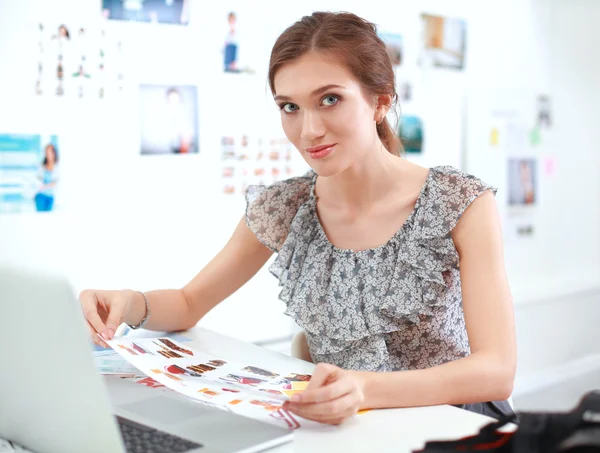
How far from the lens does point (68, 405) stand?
779 millimetres

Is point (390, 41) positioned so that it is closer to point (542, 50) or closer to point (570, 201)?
point (542, 50)

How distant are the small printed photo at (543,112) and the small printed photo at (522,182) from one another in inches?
7.4

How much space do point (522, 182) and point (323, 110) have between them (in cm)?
221

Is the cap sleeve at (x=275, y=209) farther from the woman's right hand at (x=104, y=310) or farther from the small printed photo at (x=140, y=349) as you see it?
the small printed photo at (x=140, y=349)

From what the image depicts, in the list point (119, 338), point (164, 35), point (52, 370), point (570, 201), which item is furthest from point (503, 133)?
point (52, 370)

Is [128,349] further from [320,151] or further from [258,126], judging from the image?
[258,126]

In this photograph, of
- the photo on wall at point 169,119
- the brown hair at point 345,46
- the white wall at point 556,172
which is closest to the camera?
the brown hair at point 345,46

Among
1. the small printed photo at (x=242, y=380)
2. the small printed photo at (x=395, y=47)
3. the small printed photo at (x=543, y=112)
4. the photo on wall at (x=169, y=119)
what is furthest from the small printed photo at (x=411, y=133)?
the small printed photo at (x=242, y=380)

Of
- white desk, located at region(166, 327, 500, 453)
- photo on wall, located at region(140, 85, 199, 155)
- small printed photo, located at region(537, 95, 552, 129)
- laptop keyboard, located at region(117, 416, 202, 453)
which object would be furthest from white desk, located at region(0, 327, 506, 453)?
small printed photo, located at region(537, 95, 552, 129)

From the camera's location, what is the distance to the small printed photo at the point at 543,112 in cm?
341

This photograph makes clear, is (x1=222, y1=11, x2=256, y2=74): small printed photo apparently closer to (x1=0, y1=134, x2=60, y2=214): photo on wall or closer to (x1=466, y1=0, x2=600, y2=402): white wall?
(x1=0, y1=134, x2=60, y2=214): photo on wall

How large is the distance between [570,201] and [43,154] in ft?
8.58

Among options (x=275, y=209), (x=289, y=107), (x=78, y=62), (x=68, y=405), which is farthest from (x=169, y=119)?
(x=68, y=405)

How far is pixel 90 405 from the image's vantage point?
2.46ft
